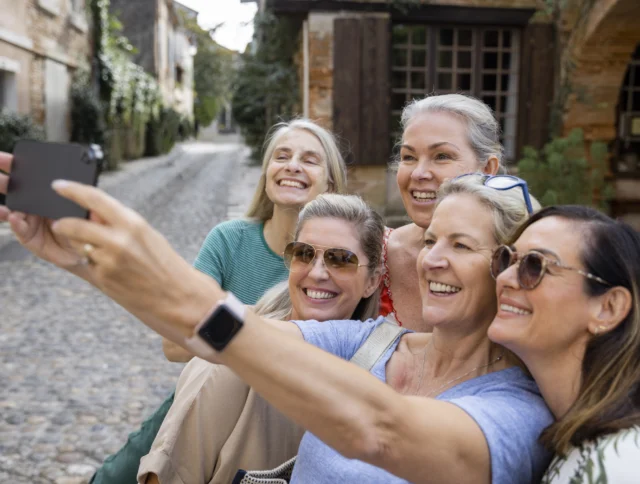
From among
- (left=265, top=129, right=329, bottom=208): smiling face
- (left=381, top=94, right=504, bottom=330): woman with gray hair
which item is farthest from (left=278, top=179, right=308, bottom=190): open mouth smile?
(left=381, top=94, right=504, bottom=330): woman with gray hair

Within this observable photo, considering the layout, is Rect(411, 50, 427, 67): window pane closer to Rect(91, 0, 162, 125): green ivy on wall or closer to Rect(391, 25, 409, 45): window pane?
Rect(391, 25, 409, 45): window pane

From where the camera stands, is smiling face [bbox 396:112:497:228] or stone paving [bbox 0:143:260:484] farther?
stone paving [bbox 0:143:260:484]

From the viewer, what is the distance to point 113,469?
225 centimetres

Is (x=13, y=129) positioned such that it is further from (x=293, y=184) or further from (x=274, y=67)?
(x=293, y=184)

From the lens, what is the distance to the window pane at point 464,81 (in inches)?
369

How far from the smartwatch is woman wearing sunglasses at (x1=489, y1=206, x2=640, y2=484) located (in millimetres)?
640

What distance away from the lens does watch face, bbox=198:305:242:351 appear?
3.30ft

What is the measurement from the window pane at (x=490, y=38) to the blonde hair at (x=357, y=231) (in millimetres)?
7684

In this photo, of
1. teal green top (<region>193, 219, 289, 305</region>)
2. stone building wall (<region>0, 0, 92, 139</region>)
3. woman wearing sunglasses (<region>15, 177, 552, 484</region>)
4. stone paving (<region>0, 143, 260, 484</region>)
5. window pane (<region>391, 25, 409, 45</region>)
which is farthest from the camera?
stone building wall (<region>0, 0, 92, 139</region>)

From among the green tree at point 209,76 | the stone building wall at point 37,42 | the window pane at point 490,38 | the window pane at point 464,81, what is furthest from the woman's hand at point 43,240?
the green tree at point 209,76

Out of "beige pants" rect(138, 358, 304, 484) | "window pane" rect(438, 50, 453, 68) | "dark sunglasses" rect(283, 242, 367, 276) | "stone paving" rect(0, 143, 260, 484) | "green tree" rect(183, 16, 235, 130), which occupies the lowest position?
"stone paving" rect(0, 143, 260, 484)

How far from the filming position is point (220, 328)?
1015 mm

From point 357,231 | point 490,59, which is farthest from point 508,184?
point 490,59

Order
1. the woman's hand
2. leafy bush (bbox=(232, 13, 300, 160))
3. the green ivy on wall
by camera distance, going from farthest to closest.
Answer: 1. the green ivy on wall
2. leafy bush (bbox=(232, 13, 300, 160))
3. the woman's hand
